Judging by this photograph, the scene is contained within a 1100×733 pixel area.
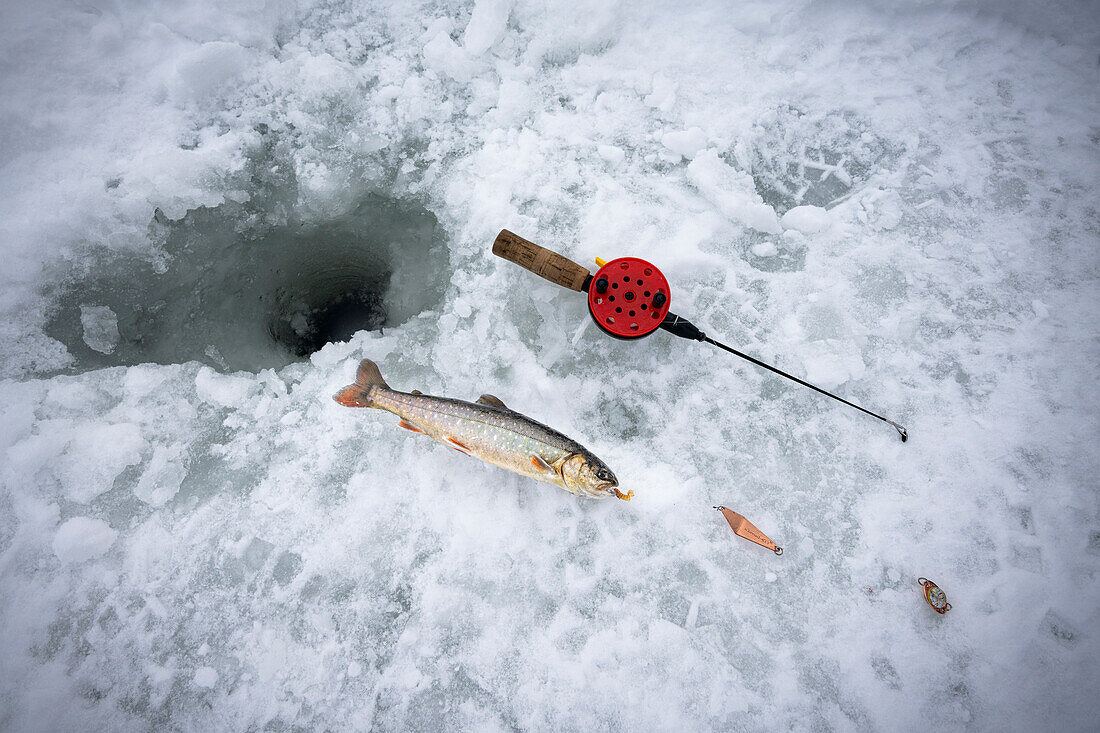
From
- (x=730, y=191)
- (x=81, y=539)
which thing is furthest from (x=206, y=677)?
(x=730, y=191)

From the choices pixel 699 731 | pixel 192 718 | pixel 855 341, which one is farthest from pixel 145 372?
pixel 855 341

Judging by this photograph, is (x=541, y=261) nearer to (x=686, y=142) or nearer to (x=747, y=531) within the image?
(x=686, y=142)

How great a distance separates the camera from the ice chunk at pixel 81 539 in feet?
7.28

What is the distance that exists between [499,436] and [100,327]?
2321mm

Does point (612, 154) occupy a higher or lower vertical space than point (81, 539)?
higher

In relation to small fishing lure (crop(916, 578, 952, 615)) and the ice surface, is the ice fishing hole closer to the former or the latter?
the ice surface

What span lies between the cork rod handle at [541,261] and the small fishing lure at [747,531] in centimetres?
126

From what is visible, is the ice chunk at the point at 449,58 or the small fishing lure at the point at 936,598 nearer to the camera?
the small fishing lure at the point at 936,598

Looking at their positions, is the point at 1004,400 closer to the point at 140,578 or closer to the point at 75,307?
the point at 140,578

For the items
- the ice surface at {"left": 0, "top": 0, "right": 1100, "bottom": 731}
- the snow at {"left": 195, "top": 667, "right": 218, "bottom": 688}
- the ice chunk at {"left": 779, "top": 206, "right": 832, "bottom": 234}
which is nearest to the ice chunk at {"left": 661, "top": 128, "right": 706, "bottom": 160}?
the ice surface at {"left": 0, "top": 0, "right": 1100, "bottom": 731}

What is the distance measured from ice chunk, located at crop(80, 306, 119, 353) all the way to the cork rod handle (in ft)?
7.01

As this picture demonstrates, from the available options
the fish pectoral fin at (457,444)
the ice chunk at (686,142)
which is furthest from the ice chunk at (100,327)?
the ice chunk at (686,142)

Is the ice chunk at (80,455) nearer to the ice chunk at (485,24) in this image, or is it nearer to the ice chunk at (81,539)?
the ice chunk at (81,539)

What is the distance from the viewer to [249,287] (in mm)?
2762
